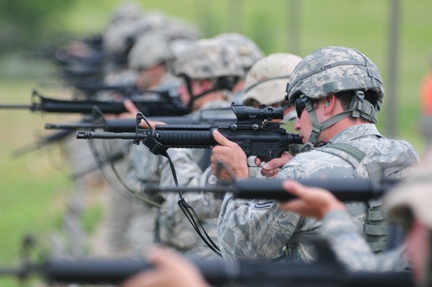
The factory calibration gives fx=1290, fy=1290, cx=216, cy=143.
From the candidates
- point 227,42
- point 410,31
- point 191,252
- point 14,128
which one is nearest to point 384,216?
point 191,252

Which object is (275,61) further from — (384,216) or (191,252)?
(384,216)

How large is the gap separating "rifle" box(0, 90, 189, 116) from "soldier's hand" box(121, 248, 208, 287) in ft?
18.1

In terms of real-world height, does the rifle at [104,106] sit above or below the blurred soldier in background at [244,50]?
below

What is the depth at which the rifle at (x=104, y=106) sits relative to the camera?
9.82 m

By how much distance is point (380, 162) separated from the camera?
6.30 m

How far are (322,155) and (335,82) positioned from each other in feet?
1.63

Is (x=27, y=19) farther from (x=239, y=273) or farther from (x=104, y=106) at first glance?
(x=239, y=273)

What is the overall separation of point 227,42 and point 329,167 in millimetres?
5008

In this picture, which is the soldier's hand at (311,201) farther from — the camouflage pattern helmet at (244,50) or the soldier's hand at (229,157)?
the camouflage pattern helmet at (244,50)

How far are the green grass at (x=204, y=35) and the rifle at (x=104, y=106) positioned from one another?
3828 mm

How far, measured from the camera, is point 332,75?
21.6 ft

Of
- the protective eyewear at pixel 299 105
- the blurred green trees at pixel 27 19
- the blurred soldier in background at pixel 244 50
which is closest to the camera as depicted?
the protective eyewear at pixel 299 105

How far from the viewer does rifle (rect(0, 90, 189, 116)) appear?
9.82 m

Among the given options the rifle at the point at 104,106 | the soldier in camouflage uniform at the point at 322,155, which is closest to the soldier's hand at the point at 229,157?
the soldier in camouflage uniform at the point at 322,155
